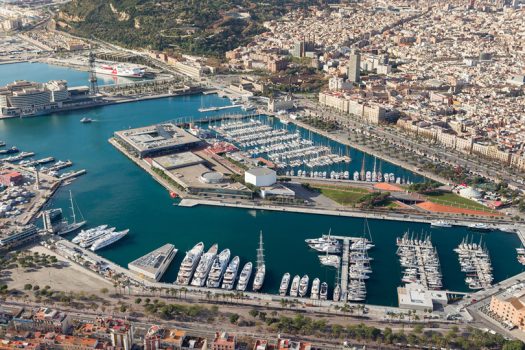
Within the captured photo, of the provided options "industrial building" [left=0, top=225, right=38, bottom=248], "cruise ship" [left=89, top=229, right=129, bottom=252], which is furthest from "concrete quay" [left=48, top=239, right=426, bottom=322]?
"industrial building" [left=0, top=225, right=38, bottom=248]

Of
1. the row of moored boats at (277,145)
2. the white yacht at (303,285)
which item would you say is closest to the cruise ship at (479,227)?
the white yacht at (303,285)

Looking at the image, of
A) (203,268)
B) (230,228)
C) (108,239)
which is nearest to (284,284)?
(203,268)

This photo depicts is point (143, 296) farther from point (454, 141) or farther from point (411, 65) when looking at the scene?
point (411, 65)

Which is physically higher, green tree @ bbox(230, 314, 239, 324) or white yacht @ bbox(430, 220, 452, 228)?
white yacht @ bbox(430, 220, 452, 228)

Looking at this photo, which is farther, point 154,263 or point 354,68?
point 354,68

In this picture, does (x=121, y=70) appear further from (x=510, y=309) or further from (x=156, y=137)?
(x=510, y=309)

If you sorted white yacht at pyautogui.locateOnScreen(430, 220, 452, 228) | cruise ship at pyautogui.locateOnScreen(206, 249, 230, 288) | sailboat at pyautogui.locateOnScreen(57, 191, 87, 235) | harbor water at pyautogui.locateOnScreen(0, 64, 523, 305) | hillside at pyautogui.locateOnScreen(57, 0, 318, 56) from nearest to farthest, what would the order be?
cruise ship at pyautogui.locateOnScreen(206, 249, 230, 288)
harbor water at pyautogui.locateOnScreen(0, 64, 523, 305)
sailboat at pyautogui.locateOnScreen(57, 191, 87, 235)
white yacht at pyautogui.locateOnScreen(430, 220, 452, 228)
hillside at pyautogui.locateOnScreen(57, 0, 318, 56)

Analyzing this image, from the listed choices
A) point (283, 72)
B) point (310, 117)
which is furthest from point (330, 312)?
point (283, 72)

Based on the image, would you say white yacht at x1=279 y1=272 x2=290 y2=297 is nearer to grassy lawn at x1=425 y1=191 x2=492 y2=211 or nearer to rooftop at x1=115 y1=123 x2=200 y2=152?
grassy lawn at x1=425 y1=191 x2=492 y2=211
